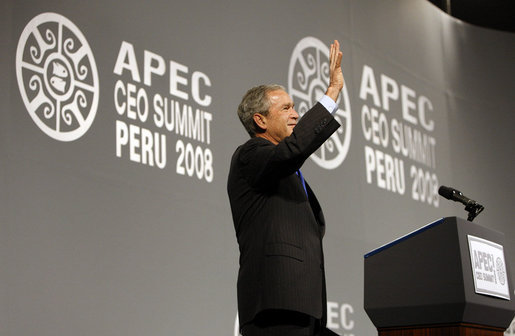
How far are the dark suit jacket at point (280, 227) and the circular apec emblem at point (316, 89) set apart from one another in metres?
2.11

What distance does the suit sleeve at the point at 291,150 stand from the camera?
6.51 ft

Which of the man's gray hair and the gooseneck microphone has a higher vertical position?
the man's gray hair

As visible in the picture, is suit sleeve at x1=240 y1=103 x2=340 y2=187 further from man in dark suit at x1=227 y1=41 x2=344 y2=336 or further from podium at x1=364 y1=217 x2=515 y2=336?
podium at x1=364 y1=217 x2=515 y2=336

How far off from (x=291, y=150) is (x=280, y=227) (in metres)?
0.21

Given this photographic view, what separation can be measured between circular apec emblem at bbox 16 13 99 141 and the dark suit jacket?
1.07 m

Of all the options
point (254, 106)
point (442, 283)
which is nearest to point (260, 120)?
point (254, 106)

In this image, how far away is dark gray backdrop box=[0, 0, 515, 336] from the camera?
2.74 m

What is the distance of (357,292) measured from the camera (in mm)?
4348

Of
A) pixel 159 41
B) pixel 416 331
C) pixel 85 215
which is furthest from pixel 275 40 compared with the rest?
pixel 416 331

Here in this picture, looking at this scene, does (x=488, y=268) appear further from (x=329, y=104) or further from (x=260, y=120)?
(x=260, y=120)

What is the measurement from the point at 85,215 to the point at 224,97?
1073mm

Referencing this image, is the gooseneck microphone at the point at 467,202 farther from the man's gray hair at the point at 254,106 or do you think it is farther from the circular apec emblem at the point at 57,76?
the circular apec emblem at the point at 57,76

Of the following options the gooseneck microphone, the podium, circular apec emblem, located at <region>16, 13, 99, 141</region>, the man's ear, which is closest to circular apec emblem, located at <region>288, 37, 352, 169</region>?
circular apec emblem, located at <region>16, 13, 99, 141</region>

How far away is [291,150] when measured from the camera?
6.48 feet
